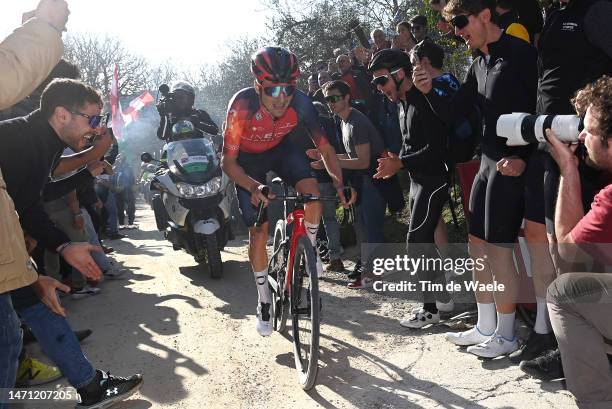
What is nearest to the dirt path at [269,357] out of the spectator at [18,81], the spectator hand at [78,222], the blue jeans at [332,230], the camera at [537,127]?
the blue jeans at [332,230]

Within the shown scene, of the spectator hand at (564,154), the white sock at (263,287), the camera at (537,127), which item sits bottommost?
the white sock at (263,287)

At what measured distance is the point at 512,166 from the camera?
11.8ft

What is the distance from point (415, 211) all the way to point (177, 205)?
3.53 meters

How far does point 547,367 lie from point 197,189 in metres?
4.79

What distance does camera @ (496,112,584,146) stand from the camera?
2748 mm

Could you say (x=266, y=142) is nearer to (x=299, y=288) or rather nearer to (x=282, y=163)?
(x=282, y=163)

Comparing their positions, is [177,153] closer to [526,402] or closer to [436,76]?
[436,76]

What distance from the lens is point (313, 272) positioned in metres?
3.74

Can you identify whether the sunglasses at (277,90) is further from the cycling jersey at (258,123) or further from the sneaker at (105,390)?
the sneaker at (105,390)

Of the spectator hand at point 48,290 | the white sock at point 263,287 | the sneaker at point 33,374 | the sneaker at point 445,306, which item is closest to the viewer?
the spectator hand at point 48,290

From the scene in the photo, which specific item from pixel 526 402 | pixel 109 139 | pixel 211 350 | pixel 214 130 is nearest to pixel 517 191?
pixel 526 402

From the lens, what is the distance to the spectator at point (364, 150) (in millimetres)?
6219

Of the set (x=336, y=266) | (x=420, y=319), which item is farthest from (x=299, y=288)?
(x=336, y=266)

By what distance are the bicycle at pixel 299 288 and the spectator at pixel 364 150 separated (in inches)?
72.6
